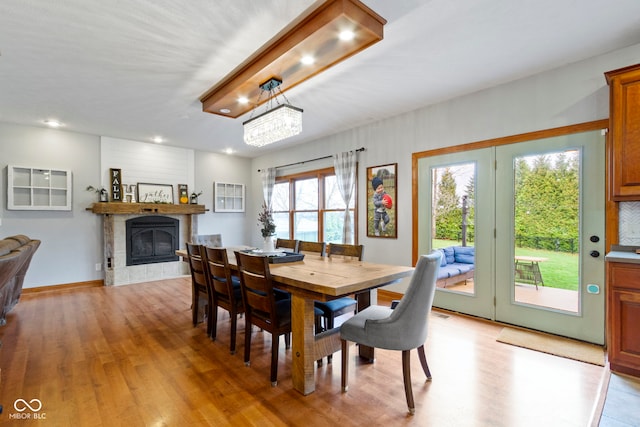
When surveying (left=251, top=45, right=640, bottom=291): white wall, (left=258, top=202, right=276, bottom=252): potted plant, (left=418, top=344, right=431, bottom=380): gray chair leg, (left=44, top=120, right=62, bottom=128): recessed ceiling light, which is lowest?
(left=418, top=344, right=431, bottom=380): gray chair leg

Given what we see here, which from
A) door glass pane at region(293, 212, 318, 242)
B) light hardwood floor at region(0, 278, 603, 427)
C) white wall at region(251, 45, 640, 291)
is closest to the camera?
light hardwood floor at region(0, 278, 603, 427)

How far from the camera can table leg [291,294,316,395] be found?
2029 millimetres

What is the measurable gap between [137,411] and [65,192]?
4.75 m

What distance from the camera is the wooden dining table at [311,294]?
1.88 metres

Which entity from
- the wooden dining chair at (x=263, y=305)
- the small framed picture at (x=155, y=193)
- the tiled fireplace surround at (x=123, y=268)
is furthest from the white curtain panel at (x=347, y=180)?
the tiled fireplace surround at (x=123, y=268)

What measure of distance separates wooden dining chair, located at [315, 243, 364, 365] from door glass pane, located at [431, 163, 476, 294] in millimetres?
1221

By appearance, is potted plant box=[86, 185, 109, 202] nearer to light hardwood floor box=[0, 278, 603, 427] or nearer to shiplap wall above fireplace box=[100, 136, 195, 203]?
shiplap wall above fireplace box=[100, 136, 195, 203]

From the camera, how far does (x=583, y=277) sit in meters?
2.82

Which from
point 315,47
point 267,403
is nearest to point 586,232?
point 315,47

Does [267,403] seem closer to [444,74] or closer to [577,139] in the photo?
[444,74]

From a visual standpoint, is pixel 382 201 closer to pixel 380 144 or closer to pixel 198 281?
pixel 380 144

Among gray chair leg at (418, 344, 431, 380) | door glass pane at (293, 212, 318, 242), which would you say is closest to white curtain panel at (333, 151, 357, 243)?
door glass pane at (293, 212, 318, 242)

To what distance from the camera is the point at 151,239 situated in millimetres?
5879

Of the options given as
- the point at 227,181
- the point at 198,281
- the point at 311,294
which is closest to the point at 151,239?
the point at 227,181
